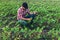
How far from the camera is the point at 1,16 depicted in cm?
977

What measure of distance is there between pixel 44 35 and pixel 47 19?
59.5 inches

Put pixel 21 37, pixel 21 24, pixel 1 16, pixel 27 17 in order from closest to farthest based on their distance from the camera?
pixel 21 37
pixel 21 24
pixel 27 17
pixel 1 16

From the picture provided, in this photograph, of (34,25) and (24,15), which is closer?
(34,25)

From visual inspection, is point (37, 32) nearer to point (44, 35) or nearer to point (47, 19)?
point (44, 35)

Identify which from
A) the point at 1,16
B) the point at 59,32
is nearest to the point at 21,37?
the point at 59,32

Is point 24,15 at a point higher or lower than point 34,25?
higher

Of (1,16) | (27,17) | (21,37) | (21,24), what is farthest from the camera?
(1,16)

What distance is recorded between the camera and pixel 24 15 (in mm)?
8859

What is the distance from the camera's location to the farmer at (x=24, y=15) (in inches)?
333

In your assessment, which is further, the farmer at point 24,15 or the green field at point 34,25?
the farmer at point 24,15

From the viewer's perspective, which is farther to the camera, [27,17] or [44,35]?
[27,17]

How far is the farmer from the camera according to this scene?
8469 millimetres

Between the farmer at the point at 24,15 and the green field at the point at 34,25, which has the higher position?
the farmer at the point at 24,15

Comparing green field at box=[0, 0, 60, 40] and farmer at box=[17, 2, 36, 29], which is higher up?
farmer at box=[17, 2, 36, 29]
